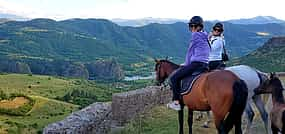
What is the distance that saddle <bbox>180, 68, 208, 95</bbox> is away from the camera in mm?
8156

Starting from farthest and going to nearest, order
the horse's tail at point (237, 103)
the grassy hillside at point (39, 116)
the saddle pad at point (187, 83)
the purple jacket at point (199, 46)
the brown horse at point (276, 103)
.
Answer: the grassy hillside at point (39, 116) → the purple jacket at point (199, 46) → the saddle pad at point (187, 83) → the brown horse at point (276, 103) → the horse's tail at point (237, 103)

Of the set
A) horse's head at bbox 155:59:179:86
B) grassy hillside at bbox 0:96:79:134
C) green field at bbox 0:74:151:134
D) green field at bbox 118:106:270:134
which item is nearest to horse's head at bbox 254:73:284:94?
green field at bbox 118:106:270:134

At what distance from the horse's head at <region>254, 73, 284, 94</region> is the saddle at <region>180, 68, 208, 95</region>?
113 centimetres

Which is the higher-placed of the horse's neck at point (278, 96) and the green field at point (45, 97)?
the horse's neck at point (278, 96)

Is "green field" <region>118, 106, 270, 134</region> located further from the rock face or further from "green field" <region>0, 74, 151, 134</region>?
"green field" <region>0, 74, 151, 134</region>

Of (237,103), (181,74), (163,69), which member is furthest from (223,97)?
(163,69)

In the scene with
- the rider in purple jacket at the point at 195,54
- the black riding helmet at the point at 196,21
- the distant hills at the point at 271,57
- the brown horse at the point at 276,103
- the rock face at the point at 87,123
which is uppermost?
the black riding helmet at the point at 196,21

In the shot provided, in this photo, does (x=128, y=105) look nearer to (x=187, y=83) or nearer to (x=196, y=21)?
(x=187, y=83)

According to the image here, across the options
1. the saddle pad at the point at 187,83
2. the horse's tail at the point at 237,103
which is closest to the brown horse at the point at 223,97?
the horse's tail at the point at 237,103

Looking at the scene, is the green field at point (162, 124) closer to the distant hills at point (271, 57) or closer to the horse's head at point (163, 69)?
the horse's head at point (163, 69)

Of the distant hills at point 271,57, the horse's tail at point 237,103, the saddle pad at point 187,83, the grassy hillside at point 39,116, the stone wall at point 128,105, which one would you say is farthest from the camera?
the grassy hillside at point 39,116

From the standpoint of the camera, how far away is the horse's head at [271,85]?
773 centimetres

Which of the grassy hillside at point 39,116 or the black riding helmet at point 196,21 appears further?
Result: the grassy hillside at point 39,116

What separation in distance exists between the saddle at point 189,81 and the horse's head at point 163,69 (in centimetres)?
159
